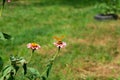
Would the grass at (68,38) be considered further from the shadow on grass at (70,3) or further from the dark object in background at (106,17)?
the shadow on grass at (70,3)

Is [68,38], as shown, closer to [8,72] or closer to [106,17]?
[106,17]

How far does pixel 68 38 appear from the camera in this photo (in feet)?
25.6

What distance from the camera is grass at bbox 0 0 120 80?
580cm

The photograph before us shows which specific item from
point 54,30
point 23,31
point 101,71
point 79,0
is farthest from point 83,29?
point 79,0

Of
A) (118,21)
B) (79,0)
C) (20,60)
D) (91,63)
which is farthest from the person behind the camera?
(79,0)

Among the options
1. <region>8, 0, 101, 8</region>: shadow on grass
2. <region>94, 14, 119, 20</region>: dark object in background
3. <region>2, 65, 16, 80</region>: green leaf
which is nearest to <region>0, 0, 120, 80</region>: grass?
<region>94, 14, 119, 20</region>: dark object in background

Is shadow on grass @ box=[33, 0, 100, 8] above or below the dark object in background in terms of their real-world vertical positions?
below

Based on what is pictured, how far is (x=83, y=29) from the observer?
8648mm

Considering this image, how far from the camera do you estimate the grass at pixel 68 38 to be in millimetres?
5801

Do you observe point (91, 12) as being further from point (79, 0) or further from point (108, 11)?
point (79, 0)

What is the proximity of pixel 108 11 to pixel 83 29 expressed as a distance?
1.67m

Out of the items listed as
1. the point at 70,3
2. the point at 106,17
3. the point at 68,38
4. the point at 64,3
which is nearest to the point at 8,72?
the point at 68,38

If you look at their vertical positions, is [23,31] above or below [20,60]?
below

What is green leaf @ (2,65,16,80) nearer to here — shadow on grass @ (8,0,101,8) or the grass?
the grass
